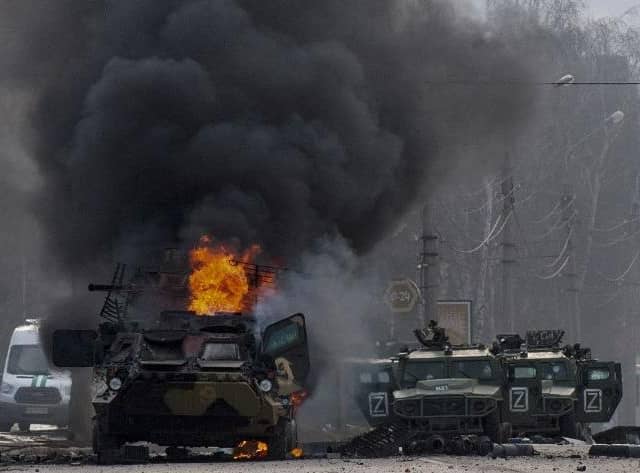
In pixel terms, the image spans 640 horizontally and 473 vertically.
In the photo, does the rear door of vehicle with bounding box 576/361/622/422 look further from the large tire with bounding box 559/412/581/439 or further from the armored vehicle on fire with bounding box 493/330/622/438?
the large tire with bounding box 559/412/581/439

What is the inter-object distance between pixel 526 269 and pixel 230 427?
144ft

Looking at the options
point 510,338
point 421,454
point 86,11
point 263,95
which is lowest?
point 421,454

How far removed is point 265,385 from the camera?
19.2m

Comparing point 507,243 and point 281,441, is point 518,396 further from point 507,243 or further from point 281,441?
point 507,243

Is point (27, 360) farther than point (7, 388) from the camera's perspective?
Yes

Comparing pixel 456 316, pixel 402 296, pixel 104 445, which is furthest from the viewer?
pixel 456 316

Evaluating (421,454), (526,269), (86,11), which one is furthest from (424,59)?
(526,269)

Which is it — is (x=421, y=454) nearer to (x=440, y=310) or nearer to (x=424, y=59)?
(x=424, y=59)

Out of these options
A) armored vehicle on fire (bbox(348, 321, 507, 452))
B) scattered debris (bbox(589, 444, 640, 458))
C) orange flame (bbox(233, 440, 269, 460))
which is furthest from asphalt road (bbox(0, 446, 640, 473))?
armored vehicle on fire (bbox(348, 321, 507, 452))

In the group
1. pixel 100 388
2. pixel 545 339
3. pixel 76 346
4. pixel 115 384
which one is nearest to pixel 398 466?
pixel 115 384

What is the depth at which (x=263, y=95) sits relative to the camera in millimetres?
26906

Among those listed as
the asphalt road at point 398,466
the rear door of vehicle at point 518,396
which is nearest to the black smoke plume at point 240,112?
the rear door of vehicle at point 518,396

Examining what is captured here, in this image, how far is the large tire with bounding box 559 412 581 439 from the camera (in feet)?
84.6

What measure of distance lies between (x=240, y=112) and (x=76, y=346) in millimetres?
7236
